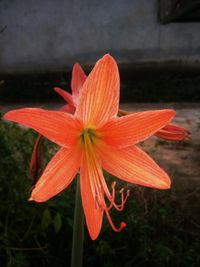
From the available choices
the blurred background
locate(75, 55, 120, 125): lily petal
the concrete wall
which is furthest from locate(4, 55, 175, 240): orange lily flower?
the concrete wall

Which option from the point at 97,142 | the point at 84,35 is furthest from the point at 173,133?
the point at 84,35

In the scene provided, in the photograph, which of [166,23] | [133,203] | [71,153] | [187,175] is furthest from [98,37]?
[71,153]

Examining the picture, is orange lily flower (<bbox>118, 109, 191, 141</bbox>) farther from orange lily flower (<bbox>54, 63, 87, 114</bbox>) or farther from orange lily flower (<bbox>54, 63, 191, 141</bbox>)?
orange lily flower (<bbox>54, 63, 87, 114</bbox>)

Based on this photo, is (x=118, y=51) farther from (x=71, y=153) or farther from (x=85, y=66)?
(x=71, y=153)

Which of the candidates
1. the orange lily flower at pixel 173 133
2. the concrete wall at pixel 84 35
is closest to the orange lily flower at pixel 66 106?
the orange lily flower at pixel 173 133

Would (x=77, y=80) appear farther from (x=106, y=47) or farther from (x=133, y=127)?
(x=106, y=47)

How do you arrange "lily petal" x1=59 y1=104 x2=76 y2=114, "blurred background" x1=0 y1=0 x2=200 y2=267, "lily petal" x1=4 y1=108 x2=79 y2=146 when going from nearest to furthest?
"lily petal" x1=4 y1=108 x2=79 y2=146, "lily petal" x1=59 y1=104 x2=76 y2=114, "blurred background" x1=0 y1=0 x2=200 y2=267
